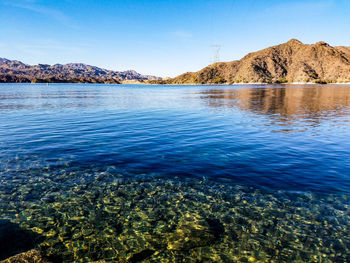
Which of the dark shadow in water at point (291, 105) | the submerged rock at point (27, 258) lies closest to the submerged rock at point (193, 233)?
the submerged rock at point (27, 258)

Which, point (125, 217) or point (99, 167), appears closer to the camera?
point (125, 217)

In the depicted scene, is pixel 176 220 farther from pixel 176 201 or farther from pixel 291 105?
pixel 291 105

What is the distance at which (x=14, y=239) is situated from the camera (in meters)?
7.29

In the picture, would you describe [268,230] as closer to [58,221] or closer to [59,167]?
[58,221]

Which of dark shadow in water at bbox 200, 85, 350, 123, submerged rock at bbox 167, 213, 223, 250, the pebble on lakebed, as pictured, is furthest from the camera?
dark shadow in water at bbox 200, 85, 350, 123

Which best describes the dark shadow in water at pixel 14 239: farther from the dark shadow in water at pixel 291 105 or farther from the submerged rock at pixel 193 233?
the dark shadow in water at pixel 291 105

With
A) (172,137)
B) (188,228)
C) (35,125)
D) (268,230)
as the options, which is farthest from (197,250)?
(35,125)

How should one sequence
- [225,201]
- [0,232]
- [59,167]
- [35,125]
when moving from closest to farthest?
[0,232], [225,201], [59,167], [35,125]

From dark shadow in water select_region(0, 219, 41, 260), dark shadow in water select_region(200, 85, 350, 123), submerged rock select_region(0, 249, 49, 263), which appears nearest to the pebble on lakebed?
dark shadow in water select_region(0, 219, 41, 260)

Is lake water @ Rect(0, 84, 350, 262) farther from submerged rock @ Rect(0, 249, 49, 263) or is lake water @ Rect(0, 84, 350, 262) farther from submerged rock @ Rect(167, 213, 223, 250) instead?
submerged rock @ Rect(0, 249, 49, 263)

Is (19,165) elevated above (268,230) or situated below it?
above

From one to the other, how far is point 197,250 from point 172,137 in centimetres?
1458

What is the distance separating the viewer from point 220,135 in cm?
2206

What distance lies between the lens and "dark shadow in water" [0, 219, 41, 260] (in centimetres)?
673
